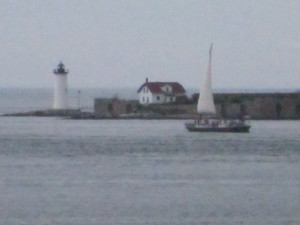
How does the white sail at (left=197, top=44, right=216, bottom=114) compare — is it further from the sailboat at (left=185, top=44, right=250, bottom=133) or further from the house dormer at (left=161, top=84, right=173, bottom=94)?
the house dormer at (left=161, top=84, right=173, bottom=94)

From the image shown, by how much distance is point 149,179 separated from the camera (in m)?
30.1

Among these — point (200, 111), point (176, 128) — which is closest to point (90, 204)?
point (200, 111)

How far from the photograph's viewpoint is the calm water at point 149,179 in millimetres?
23266

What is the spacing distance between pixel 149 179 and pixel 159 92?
39.5 m

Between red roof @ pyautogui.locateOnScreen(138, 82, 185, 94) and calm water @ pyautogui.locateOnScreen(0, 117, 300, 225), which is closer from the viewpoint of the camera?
calm water @ pyautogui.locateOnScreen(0, 117, 300, 225)

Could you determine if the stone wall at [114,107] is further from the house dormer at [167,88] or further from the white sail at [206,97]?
the white sail at [206,97]

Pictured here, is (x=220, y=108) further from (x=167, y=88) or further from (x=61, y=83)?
(x=61, y=83)

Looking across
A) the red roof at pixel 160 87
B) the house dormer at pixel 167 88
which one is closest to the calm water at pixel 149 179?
the red roof at pixel 160 87

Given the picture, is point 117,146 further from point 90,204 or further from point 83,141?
point 90,204

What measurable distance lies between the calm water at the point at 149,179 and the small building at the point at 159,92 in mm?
16524

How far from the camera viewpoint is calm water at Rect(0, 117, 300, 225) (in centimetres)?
2327

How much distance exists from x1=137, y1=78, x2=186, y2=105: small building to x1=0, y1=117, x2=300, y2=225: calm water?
16524 mm

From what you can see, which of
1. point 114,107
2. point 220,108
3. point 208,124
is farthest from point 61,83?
point 208,124

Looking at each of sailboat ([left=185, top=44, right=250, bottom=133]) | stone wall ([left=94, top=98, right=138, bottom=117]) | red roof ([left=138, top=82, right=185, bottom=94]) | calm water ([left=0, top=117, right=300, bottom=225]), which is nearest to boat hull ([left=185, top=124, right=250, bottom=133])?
sailboat ([left=185, top=44, right=250, bottom=133])
